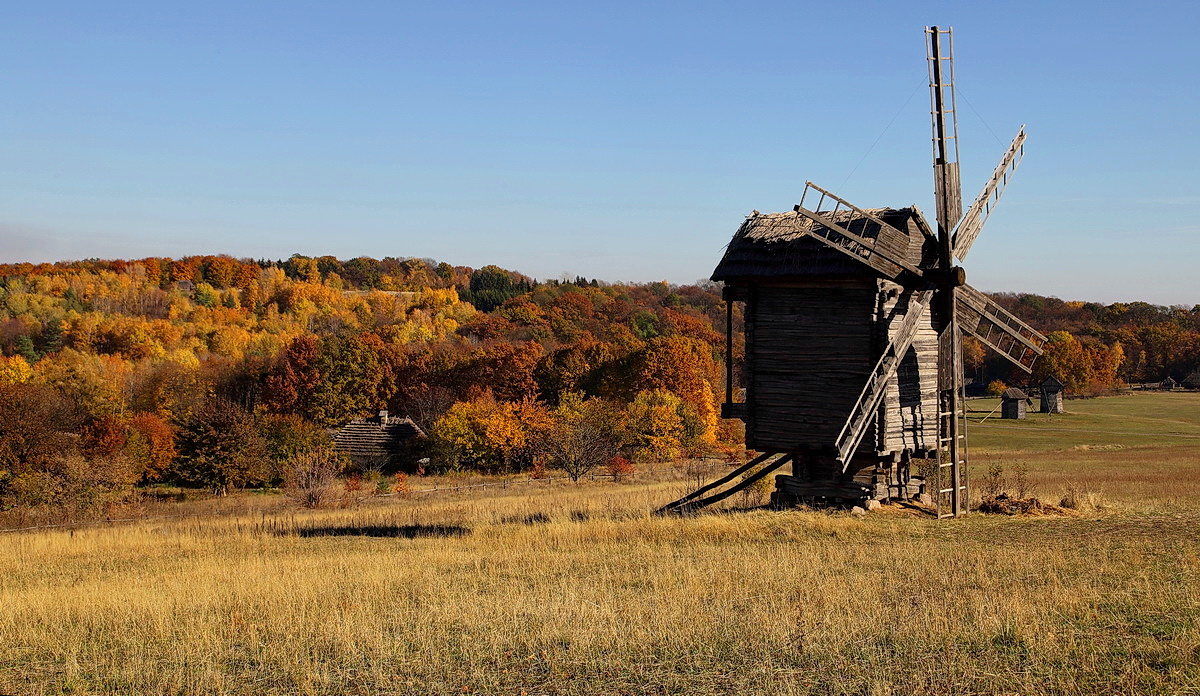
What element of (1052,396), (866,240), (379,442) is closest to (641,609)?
(866,240)

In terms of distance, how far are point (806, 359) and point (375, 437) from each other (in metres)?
46.5

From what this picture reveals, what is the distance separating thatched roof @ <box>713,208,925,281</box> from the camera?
67.6ft

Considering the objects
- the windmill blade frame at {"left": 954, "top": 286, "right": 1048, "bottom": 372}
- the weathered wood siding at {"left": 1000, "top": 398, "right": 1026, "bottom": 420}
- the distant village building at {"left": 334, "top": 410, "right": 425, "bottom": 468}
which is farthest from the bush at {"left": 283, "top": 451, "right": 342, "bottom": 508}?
the weathered wood siding at {"left": 1000, "top": 398, "right": 1026, "bottom": 420}

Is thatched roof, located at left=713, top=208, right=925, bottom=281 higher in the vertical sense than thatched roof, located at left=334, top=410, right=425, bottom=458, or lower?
higher

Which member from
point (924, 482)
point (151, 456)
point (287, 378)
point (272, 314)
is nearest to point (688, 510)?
point (924, 482)

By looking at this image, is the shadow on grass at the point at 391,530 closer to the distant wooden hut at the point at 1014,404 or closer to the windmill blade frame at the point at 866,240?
the windmill blade frame at the point at 866,240

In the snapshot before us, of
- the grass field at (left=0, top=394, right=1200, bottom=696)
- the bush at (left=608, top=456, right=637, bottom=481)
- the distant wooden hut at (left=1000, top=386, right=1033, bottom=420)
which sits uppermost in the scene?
the distant wooden hut at (left=1000, top=386, right=1033, bottom=420)

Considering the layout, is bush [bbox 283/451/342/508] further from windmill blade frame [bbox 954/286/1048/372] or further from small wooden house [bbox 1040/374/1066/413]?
small wooden house [bbox 1040/374/1066/413]

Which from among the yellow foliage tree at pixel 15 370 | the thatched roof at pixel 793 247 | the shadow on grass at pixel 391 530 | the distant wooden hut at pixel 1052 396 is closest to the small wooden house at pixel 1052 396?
the distant wooden hut at pixel 1052 396

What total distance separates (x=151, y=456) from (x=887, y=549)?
2100 inches

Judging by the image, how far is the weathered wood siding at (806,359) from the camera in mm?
21016

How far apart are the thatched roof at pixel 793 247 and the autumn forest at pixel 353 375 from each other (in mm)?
27899

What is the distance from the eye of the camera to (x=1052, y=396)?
285 ft

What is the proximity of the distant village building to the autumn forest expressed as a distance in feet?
2.20
